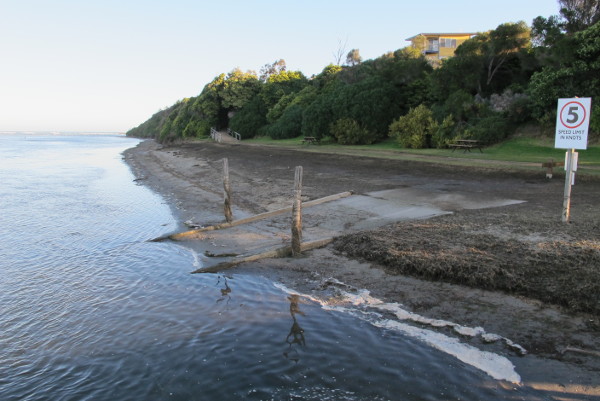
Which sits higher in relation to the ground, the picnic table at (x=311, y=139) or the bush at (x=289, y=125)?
the bush at (x=289, y=125)

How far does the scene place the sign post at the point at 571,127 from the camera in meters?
9.32

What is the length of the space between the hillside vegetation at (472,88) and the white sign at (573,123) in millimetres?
13604

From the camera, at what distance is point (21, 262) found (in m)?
10.6

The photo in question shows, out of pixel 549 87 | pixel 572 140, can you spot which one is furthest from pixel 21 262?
pixel 549 87

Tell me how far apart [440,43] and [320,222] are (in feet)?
182

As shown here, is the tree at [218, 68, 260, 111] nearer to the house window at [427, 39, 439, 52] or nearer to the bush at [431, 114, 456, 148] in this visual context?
the house window at [427, 39, 439, 52]

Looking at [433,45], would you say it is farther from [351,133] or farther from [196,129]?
[351,133]

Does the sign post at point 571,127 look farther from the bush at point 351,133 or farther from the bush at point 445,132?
the bush at point 351,133

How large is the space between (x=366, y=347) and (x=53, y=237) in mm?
A: 11033

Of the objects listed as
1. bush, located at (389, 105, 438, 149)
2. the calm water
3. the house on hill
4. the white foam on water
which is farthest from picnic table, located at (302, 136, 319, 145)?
the white foam on water

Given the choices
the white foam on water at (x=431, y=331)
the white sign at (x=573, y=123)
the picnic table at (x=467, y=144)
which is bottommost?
the white foam on water at (x=431, y=331)

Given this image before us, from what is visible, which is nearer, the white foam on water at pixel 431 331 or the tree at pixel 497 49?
the white foam on water at pixel 431 331

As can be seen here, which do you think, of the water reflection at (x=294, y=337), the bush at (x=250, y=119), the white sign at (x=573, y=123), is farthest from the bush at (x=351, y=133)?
the water reflection at (x=294, y=337)

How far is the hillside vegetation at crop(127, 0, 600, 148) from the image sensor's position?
22.5 meters
